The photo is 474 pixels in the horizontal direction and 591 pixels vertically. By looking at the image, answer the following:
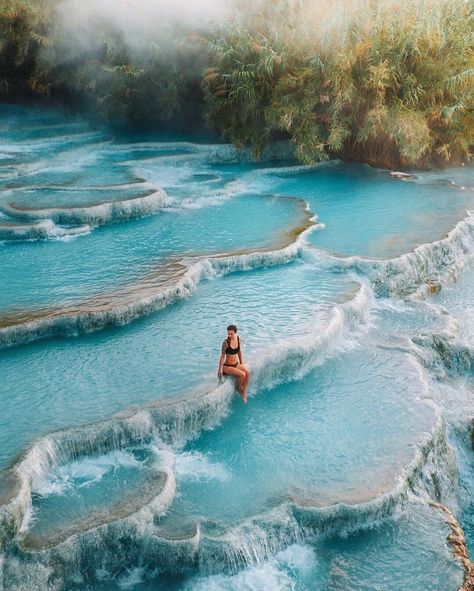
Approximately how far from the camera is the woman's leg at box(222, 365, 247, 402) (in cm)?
585

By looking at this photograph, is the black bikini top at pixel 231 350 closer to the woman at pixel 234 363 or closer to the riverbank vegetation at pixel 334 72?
the woman at pixel 234 363

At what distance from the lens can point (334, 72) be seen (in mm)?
12828

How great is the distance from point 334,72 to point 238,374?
29.6 feet

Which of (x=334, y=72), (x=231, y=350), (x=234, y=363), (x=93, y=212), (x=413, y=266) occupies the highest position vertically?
(x=334, y=72)

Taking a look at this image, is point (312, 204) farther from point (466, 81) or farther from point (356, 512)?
point (356, 512)

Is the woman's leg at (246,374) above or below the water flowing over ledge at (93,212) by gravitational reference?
below

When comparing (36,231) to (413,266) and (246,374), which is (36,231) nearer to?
(246,374)

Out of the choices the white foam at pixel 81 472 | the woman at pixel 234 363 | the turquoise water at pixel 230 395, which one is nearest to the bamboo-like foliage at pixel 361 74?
the turquoise water at pixel 230 395

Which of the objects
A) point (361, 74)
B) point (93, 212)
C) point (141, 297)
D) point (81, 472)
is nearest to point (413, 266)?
point (141, 297)

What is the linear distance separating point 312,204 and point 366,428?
21.7 feet

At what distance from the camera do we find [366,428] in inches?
225

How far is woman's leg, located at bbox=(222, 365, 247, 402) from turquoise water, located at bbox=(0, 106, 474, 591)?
15cm

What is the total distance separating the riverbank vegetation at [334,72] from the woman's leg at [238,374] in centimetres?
859

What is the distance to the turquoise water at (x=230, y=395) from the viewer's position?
4539 mm
